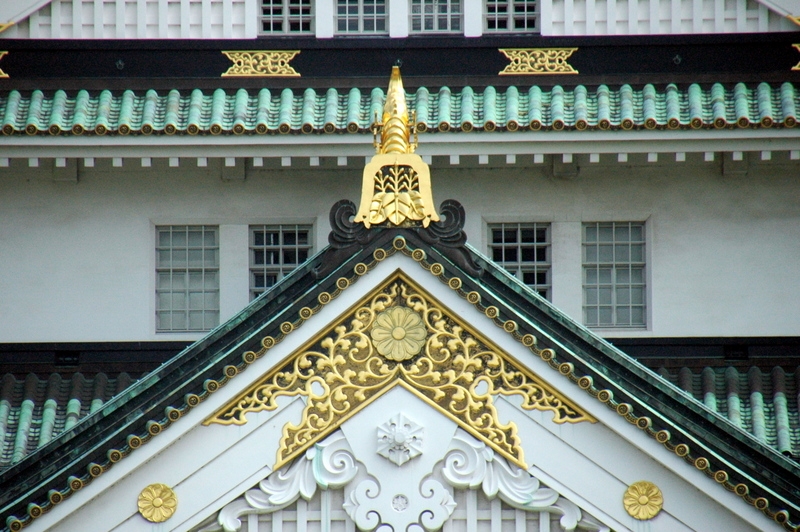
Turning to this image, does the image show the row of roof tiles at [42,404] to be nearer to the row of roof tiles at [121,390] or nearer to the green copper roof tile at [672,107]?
the row of roof tiles at [121,390]

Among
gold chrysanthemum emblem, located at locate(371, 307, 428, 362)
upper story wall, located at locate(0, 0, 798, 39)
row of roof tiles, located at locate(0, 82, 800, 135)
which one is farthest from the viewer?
upper story wall, located at locate(0, 0, 798, 39)

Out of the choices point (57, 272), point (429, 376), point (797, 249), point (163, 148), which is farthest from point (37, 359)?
point (797, 249)

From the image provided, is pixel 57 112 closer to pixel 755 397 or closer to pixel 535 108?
pixel 535 108

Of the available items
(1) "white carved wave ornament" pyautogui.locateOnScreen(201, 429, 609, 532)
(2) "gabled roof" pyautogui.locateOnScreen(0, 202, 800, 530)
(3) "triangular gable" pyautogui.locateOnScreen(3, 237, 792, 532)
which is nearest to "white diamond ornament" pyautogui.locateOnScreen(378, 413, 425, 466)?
(3) "triangular gable" pyautogui.locateOnScreen(3, 237, 792, 532)

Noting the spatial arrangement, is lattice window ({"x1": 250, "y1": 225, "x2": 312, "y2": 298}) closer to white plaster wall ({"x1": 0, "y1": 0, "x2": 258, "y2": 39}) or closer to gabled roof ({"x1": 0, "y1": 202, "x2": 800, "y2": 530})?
white plaster wall ({"x1": 0, "y1": 0, "x2": 258, "y2": 39})

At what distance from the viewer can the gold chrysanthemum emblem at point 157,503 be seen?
12828 millimetres

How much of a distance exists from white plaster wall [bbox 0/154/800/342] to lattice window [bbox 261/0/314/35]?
181cm

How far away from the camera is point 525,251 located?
56.9 ft

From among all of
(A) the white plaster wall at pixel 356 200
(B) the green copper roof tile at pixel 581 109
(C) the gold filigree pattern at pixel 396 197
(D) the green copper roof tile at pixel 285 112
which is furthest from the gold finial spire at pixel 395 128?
(A) the white plaster wall at pixel 356 200

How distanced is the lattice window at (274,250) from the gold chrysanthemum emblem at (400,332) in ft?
14.2

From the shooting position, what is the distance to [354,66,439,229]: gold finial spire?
1300 centimetres

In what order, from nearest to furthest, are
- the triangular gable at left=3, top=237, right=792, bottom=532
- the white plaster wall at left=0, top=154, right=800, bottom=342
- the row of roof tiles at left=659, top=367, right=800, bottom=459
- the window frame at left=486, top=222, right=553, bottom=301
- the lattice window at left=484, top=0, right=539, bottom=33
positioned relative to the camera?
1. the triangular gable at left=3, top=237, right=792, bottom=532
2. the row of roof tiles at left=659, top=367, right=800, bottom=459
3. the white plaster wall at left=0, top=154, right=800, bottom=342
4. the window frame at left=486, top=222, right=553, bottom=301
5. the lattice window at left=484, top=0, right=539, bottom=33

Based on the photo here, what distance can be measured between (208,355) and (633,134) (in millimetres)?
5675

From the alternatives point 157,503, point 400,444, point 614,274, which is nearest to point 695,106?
point 614,274
